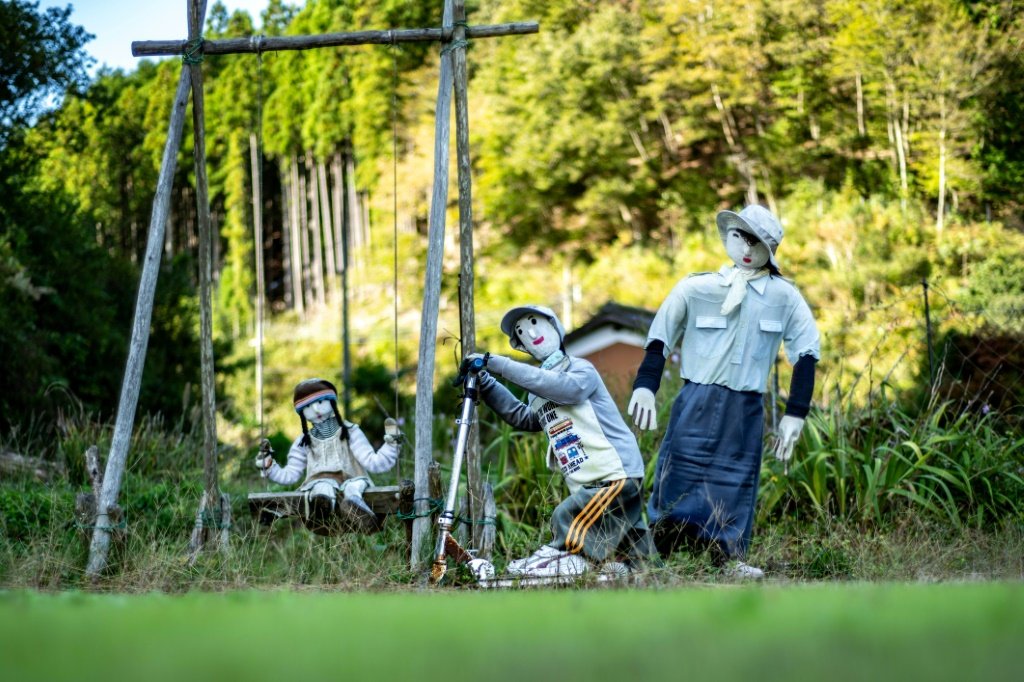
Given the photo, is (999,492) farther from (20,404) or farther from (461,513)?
(20,404)

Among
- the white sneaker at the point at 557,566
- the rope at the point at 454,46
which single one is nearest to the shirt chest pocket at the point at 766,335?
the white sneaker at the point at 557,566

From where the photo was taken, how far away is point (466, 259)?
22.8ft

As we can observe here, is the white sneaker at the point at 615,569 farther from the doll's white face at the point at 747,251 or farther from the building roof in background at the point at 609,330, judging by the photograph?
the building roof in background at the point at 609,330

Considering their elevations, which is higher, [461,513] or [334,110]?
[334,110]

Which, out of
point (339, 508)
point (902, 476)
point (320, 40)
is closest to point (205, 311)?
point (339, 508)

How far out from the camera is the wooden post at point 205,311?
687 centimetres

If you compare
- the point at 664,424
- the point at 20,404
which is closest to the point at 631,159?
the point at 20,404

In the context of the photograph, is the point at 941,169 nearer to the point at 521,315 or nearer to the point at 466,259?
the point at 466,259

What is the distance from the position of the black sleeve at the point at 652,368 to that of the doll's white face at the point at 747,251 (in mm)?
604

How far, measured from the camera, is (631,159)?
31.6m

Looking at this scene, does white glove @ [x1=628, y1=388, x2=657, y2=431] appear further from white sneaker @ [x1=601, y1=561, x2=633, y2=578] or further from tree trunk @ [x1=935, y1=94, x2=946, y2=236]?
tree trunk @ [x1=935, y1=94, x2=946, y2=236]

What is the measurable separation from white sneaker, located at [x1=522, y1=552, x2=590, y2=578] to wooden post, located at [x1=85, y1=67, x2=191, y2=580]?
2.24 metres

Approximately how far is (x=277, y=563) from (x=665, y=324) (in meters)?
2.36

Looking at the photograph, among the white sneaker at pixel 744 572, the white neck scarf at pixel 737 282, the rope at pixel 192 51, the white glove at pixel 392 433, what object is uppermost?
the rope at pixel 192 51
